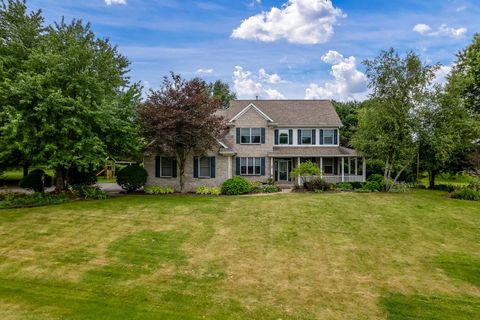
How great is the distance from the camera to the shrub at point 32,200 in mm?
17781

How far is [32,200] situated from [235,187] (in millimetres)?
11913

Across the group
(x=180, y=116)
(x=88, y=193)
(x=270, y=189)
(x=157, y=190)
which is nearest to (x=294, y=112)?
(x=270, y=189)

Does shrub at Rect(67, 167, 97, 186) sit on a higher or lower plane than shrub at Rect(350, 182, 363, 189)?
higher

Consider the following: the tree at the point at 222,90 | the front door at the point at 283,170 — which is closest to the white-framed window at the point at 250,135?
the front door at the point at 283,170

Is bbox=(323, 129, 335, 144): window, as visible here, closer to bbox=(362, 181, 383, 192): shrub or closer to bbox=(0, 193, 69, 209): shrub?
bbox=(362, 181, 383, 192): shrub

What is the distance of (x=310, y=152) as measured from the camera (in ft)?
92.0

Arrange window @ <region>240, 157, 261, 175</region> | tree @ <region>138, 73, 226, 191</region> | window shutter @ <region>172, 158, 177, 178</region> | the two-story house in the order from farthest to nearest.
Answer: window @ <region>240, 157, 261, 175</region> < the two-story house < window shutter @ <region>172, 158, 177, 178</region> < tree @ <region>138, 73, 226, 191</region>

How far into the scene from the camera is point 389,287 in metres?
9.48

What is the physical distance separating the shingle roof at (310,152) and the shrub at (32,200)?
15.4 m

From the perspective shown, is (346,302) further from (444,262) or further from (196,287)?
(444,262)

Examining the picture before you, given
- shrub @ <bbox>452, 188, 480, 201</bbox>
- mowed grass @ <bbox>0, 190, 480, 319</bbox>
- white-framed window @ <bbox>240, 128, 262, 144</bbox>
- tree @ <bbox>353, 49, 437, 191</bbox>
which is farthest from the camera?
white-framed window @ <bbox>240, 128, 262, 144</bbox>

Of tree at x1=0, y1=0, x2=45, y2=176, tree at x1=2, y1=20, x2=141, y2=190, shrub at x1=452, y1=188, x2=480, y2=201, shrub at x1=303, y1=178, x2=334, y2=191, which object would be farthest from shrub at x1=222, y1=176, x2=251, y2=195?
shrub at x1=452, y1=188, x2=480, y2=201

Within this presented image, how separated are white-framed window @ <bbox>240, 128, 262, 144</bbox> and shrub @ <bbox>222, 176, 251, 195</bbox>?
515 cm

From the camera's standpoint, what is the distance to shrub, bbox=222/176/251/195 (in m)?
23.2
